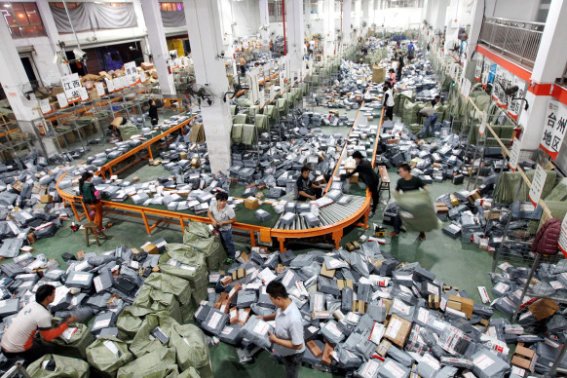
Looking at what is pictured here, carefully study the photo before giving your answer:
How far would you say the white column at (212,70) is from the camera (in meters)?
7.73

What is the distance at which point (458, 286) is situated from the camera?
18.9 ft

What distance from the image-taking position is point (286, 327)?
11.4 feet

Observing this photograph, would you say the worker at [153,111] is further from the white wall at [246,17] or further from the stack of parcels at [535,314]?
the white wall at [246,17]

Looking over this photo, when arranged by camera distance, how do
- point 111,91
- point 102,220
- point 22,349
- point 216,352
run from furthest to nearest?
point 111,91
point 102,220
point 216,352
point 22,349

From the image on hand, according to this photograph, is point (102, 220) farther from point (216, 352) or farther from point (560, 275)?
point (560, 275)

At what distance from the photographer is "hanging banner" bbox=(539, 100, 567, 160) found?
6637 millimetres

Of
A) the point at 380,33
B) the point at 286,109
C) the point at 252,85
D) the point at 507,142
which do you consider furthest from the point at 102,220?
the point at 380,33

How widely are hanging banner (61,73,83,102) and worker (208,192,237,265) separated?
9.03 m

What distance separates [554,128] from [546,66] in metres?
1.31

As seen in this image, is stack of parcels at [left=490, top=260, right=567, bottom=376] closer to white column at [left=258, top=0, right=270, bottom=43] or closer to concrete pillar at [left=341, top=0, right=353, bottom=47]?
concrete pillar at [left=341, top=0, right=353, bottom=47]

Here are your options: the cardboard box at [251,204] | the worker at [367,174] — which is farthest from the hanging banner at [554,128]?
the cardboard box at [251,204]

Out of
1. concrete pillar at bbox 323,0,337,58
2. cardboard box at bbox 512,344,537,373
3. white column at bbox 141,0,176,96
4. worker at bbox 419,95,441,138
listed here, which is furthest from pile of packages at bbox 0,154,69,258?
concrete pillar at bbox 323,0,337,58

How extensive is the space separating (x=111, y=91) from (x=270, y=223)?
1335 centimetres

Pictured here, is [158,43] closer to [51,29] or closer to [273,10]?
[51,29]
